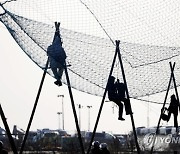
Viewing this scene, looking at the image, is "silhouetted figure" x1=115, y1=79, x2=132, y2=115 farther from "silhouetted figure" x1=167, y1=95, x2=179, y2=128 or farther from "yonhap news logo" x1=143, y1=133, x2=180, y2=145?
"yonhap news logo" x1=143, y1=133, x2=180, y2=145

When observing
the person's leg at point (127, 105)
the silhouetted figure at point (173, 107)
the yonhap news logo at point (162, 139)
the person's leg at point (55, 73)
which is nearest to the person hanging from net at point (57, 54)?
the person's leg at point (55, 73)

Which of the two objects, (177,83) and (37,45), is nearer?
(37,45)

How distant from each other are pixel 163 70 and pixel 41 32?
10.6ft

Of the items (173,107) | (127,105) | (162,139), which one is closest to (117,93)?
(127,105)

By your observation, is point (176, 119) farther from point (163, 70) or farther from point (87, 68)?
point (87, 68)

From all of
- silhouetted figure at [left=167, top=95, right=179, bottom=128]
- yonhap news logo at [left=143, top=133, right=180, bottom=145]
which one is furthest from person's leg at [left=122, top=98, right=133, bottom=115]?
yonhap news logo at [left=143, top=133, right=180, bottom=145]

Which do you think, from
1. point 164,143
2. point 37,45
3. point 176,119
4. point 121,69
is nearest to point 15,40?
point 37,45

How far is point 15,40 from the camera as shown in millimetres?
11117

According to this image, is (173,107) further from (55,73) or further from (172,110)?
(55,73)

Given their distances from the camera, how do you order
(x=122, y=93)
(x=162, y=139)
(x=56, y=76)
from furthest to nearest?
(x=162, y=139)
(x=122, y=93)
(x=56, y=76)

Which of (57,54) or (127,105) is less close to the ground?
(57,54)

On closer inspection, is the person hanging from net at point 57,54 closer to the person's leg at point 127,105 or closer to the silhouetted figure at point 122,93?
the silhouetted figure at point 122,93

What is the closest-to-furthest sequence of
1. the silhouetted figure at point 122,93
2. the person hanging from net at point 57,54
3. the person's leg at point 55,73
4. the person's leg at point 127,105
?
the person hanging from net at point 57,54, the person's leg at point 55,73, the silhouetted figure at point 122,93, the person's leg at point 127,105

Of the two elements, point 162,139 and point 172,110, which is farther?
point 162,139
